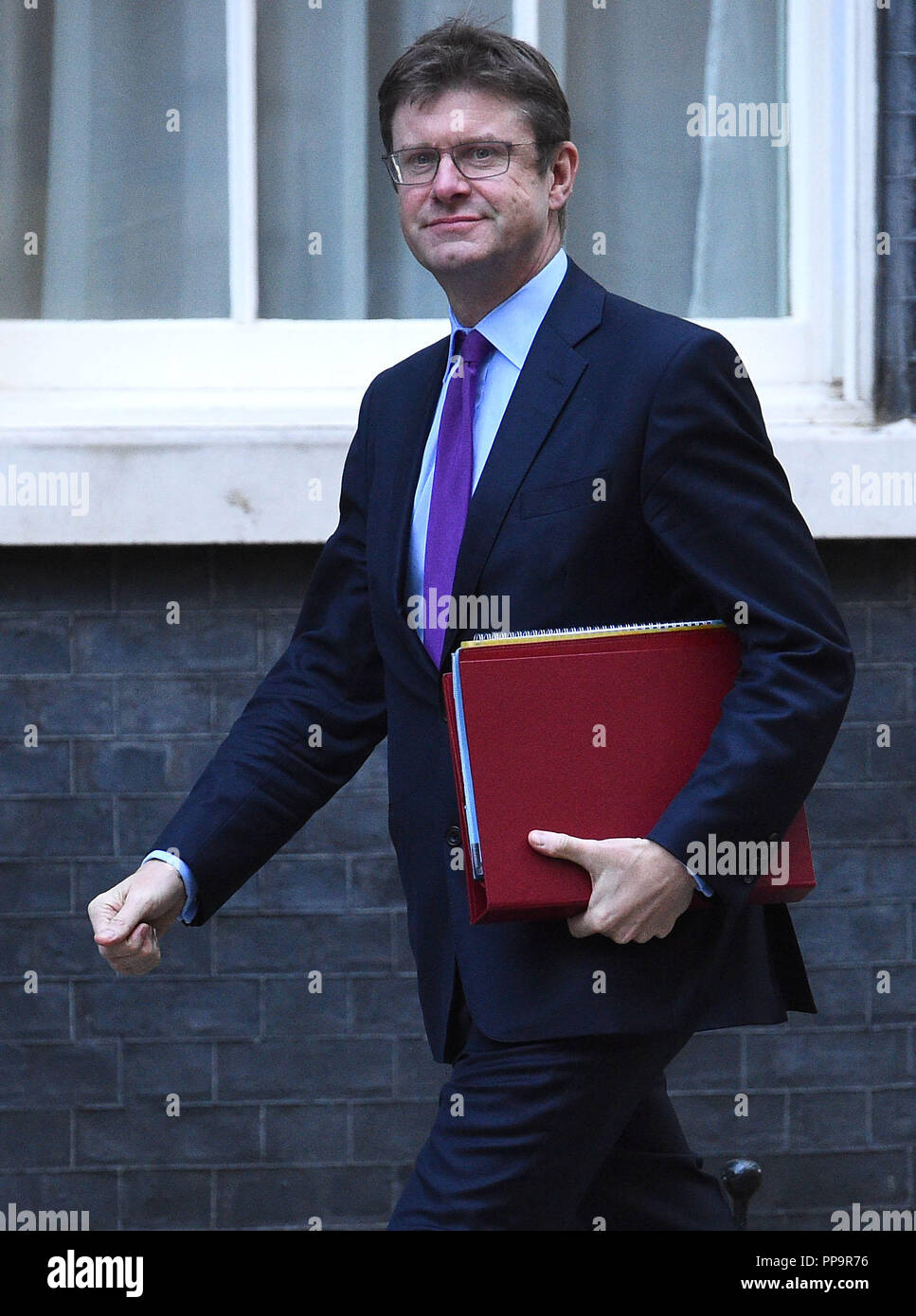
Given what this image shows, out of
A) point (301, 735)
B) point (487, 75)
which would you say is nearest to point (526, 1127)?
point (301, 735)

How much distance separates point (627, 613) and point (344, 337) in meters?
2.34

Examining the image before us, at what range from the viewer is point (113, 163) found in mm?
4547

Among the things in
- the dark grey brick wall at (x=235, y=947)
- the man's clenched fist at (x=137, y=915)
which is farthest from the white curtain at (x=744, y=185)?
the man's clenched fist at (x=137, y=915)

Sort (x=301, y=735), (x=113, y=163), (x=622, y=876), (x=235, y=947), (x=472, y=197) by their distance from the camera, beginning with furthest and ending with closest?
1. (x=113, y=163)
2. (x=235, y=947)
3. (x=301, y=735)
4. (x=472, y=197)
5. (x=622, y=876)

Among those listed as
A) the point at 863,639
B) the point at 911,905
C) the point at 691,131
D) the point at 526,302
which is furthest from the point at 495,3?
the point at 911,905

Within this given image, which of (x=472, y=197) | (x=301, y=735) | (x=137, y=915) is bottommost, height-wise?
(x=137, y=915)

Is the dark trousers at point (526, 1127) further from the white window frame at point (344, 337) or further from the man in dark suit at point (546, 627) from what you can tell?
the white window frame at point (344, 337)

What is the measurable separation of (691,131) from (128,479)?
186 centimetres

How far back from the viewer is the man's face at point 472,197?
99.3 inches

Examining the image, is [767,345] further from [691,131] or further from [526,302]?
[526,302]

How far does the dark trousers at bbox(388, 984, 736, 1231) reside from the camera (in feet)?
7.75

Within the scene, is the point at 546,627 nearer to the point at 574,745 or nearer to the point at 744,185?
the point at 574,745

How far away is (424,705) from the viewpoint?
2568 millimetres

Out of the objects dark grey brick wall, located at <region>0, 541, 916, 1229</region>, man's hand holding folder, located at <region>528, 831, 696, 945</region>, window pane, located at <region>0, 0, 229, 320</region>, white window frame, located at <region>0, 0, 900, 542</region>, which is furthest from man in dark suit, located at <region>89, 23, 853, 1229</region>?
window pane, located at <region>0, 0, 229, 320</region>
